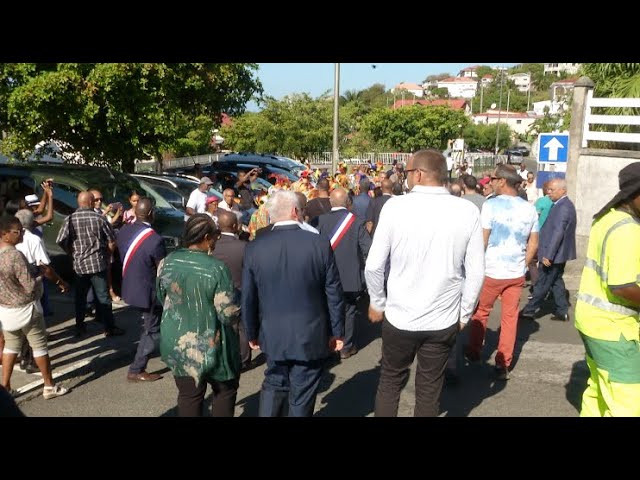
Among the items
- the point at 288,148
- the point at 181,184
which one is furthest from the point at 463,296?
the point at 288,148

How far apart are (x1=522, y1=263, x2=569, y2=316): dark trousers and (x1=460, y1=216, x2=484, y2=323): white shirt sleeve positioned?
450 centimetres

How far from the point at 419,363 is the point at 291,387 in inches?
33.4

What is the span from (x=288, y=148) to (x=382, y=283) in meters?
32.7

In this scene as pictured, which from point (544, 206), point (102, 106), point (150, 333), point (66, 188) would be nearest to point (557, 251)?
point (544, 206)

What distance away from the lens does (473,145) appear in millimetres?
80188

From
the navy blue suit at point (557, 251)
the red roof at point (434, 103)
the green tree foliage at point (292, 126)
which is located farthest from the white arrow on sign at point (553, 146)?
the red roof at point (434, 103)

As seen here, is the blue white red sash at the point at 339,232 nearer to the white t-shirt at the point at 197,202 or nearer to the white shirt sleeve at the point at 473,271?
the white shirt sleeve at the point at 473,271

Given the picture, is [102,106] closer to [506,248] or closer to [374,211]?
[374,211]

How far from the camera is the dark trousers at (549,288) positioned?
820 centimetres

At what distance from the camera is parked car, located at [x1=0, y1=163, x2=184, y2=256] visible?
385 inches

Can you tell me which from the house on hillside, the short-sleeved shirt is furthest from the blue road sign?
the house on hillside
